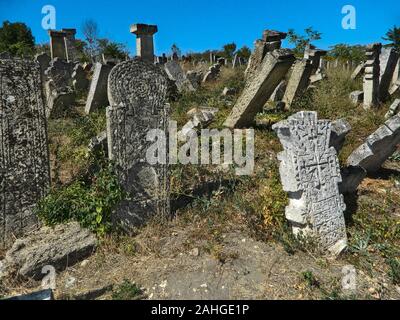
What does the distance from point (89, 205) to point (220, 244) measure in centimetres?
163

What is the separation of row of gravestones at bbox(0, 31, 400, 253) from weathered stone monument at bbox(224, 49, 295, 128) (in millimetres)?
2347

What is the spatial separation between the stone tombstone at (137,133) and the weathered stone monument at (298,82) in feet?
16.7

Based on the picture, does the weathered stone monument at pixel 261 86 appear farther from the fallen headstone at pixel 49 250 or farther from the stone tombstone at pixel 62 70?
the stone tombstone at pixel 62 70

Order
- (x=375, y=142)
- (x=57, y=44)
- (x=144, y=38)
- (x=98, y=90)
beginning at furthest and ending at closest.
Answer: (x=57, y=44) → (x=144, y=38) → (x=98, y=90) → (x=375, y=142)

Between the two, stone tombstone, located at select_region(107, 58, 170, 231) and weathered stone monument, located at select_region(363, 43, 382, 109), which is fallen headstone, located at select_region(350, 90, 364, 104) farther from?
stone tombstone, located at select_region(107, 58, 170, 231)

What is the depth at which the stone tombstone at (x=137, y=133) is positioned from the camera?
443cm

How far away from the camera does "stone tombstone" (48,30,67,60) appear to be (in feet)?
57.2

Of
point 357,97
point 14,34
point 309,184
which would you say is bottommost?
point 309,184

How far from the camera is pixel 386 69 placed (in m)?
9.92

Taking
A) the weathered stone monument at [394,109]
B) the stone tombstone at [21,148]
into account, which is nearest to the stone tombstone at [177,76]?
the weathered stone monument at [394,109]

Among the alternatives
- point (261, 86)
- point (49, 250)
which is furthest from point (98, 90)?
point (49, 250)

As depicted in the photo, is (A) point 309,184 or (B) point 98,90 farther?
(B) point 98,90

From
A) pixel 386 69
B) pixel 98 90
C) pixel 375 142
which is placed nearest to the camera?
pixel 375 142

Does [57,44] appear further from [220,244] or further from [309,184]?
[309,184]
